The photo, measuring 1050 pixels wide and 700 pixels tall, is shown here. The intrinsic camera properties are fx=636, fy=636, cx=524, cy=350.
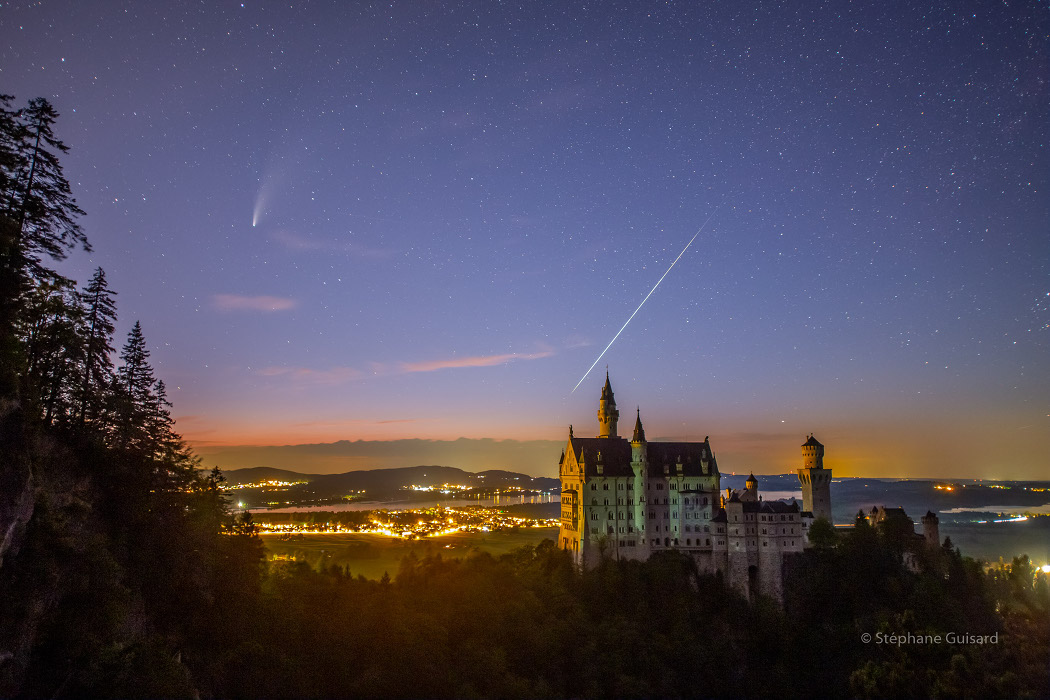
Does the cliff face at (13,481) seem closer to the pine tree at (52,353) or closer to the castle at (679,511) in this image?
the pine tree at (52,353)

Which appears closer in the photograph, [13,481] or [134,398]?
[13,481]

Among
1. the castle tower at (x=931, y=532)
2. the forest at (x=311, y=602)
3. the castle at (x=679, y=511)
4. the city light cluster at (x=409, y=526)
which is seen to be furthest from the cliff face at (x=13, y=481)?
the city light cluster at (x=409, y=526)

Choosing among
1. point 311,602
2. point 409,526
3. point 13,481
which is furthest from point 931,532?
point 409,526

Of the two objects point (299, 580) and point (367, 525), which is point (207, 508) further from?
point (367, 525)

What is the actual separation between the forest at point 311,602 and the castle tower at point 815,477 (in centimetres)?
444

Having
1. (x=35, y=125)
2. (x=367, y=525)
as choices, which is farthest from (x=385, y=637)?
(x=367, y=525)

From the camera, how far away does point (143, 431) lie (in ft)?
Result: 133

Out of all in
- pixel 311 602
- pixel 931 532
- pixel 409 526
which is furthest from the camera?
pixel 409 526

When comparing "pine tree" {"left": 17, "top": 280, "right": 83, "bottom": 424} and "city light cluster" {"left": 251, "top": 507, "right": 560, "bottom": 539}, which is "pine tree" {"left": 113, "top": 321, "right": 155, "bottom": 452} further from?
"city light cluster" {"left": 251, "top": 507, "right": 560, "bottom": 539}

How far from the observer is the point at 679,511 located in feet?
255

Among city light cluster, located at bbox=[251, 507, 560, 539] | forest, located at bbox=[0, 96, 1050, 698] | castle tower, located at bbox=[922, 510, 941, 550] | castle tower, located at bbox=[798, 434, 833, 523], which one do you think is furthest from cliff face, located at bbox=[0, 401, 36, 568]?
city light cluster, located at bbox=[251, 507, 560, 539]

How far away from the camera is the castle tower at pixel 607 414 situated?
298ft

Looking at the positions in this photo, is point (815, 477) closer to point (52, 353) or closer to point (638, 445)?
point (638, 445)

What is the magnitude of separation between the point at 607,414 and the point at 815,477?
27.9m
